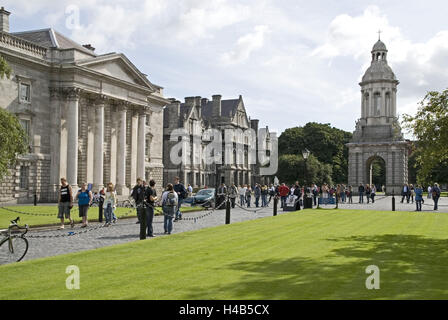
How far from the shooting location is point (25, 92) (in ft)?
124

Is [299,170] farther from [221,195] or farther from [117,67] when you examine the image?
[221,195]

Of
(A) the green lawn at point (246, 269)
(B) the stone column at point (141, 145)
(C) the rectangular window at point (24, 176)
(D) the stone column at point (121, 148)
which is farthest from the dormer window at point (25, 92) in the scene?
(A) the green lawn at point (246, 269)

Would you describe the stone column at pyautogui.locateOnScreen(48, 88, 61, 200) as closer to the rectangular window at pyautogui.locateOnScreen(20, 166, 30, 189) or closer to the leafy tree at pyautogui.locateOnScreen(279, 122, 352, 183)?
the rectangular window at pyautogui.locateOnScreen(20, 166, 30, 189)

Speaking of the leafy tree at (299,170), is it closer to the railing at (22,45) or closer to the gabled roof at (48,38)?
the gabled roof at (48,38)

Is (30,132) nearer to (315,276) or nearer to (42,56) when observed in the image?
(42,56)

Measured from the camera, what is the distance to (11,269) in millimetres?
9797

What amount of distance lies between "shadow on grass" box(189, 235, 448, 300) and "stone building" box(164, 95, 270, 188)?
54971 mm

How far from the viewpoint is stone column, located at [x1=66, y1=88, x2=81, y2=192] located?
131 feet

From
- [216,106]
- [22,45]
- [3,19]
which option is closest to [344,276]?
[22,45]

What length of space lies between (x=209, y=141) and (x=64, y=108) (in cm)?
4576

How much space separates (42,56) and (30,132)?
6.21 meters

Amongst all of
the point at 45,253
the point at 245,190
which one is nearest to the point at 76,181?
the point at 245,190

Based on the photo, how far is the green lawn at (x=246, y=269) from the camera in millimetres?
7637

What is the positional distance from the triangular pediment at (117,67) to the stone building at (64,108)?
0.27 feet
